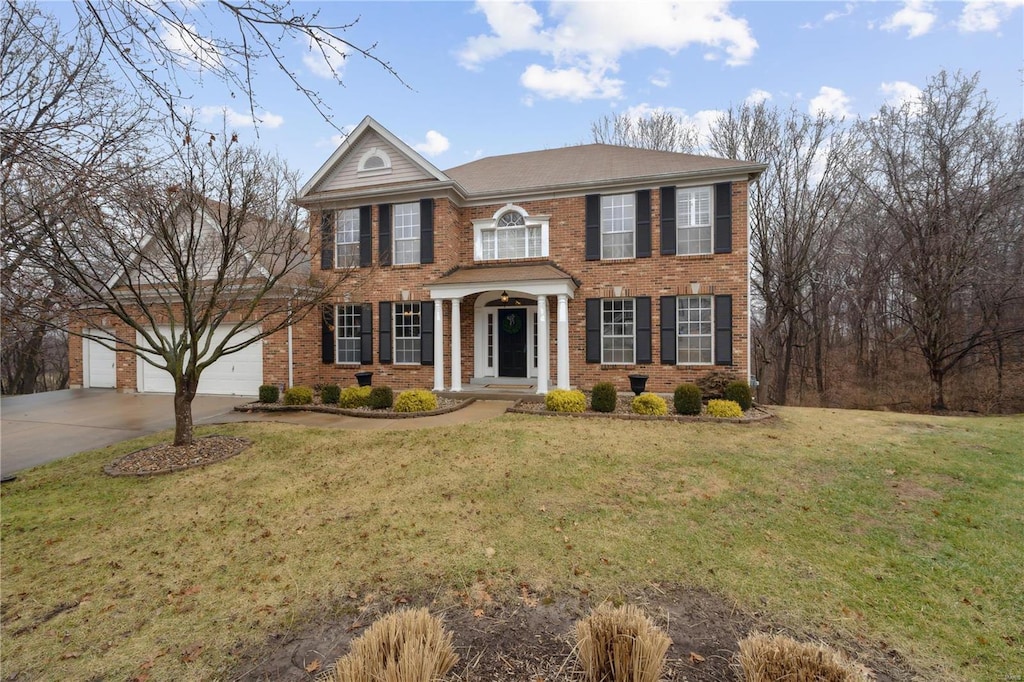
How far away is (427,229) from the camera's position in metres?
12.3

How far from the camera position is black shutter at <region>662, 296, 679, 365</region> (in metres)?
11.2

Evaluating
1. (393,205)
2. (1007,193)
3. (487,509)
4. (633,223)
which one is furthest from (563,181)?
(1007,193)

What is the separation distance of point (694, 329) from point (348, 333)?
33.5ft

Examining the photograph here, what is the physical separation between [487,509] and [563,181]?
10.1 meters

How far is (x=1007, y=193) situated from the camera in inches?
462

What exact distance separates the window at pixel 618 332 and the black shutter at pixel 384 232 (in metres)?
6.60

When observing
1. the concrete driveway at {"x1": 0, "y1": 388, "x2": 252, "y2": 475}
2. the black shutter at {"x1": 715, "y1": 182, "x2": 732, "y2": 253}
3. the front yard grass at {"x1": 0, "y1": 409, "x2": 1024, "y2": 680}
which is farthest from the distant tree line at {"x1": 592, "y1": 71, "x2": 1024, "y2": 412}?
the concrete driveway at {"x1": 0, "y1": 388, "x2": 252, "y2": 475}

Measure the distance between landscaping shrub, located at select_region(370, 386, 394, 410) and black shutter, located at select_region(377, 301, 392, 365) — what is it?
2673 millimetres

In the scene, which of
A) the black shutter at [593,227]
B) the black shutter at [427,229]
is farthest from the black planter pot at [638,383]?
the black shutter at [427,229]

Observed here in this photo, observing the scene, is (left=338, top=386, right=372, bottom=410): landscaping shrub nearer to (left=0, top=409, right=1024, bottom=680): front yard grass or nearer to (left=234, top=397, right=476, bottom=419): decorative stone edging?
(left=234, top=397, right=476, bottom=419): decorative stone edging

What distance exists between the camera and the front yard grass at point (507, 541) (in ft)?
9.14

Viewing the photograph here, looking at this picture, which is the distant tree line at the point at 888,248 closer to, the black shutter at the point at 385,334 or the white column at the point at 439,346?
the white column at the point at 439,346

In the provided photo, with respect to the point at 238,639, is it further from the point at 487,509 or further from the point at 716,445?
the point at 716,445

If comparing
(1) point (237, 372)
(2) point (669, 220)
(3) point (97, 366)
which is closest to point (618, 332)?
(2) point (669, 220)
